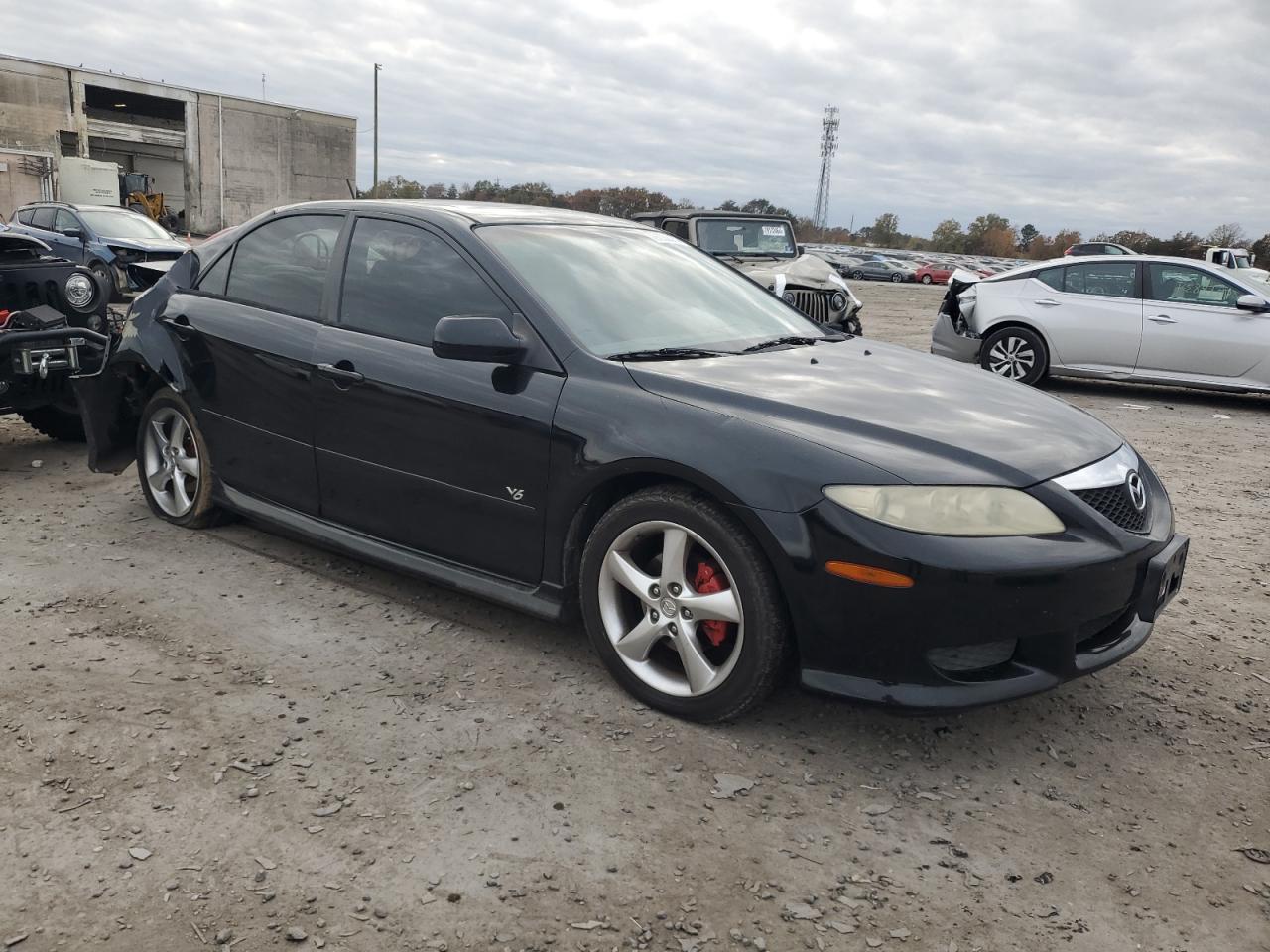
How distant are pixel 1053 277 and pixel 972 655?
8791 mm

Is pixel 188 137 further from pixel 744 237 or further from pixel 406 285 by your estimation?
pixel 406 285

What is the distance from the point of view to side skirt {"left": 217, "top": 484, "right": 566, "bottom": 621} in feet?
11.4

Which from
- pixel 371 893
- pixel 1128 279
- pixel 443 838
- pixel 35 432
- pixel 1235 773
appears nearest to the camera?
pixel 371 893

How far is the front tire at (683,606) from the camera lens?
116 inches

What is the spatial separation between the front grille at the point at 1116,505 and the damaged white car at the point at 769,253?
794 centimetres

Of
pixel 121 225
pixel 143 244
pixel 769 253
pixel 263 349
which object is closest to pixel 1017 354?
pixel 769 253

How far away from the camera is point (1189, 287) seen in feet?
32.8

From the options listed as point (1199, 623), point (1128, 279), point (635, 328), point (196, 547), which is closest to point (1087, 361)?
point (1128, 279)

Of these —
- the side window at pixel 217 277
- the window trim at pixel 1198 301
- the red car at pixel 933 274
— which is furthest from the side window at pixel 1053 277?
the red car at pixel 933 274

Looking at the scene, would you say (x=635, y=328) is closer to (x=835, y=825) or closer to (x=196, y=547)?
(x=835, y=825)

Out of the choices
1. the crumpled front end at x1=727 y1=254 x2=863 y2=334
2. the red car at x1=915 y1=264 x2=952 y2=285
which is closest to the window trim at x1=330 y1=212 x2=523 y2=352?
the crumpled front end at x1=727 y1=254 x2=863 y2=334

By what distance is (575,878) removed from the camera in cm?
245

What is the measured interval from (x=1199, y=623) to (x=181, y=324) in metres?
4.44

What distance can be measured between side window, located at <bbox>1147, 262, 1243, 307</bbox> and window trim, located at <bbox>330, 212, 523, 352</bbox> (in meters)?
8.48
